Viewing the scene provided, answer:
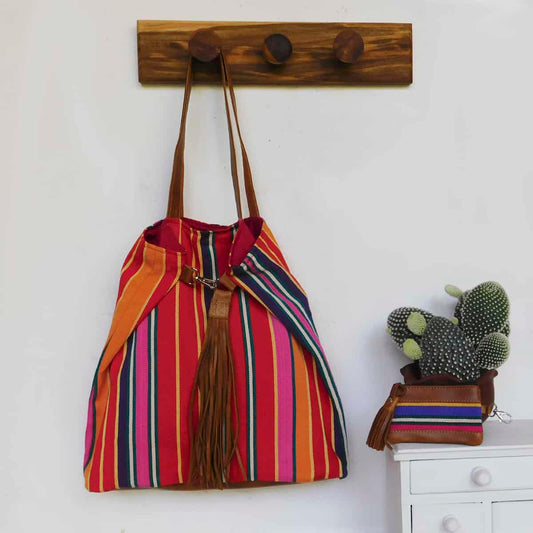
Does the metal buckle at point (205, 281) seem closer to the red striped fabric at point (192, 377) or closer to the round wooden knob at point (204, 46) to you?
the red striped fabric at point (192, 377)

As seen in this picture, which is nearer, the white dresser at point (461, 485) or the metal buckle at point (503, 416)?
the white dresser at point (461, 485)

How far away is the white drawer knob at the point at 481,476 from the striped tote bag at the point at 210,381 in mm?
186

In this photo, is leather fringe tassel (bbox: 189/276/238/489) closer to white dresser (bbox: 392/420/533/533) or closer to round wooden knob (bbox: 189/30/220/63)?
white dresser (bbox: 392/420/533/533)

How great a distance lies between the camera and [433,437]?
0.87 m

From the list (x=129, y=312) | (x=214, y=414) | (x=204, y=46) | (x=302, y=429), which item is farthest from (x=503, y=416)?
A: (x=204, y=46)

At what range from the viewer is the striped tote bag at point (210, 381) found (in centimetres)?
88

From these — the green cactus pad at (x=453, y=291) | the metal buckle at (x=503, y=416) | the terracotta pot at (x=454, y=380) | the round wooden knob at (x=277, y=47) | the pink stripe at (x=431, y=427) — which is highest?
the round wooden knob at (x=277, y=47)

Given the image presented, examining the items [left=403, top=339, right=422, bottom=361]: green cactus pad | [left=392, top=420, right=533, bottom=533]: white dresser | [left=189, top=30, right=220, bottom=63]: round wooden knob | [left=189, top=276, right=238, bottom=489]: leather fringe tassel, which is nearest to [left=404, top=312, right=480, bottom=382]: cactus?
[left=403, top=339, right=422, bottom=361]: green cactus pad

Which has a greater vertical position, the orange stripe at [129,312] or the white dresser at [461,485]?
the orange stripe at [129,312]

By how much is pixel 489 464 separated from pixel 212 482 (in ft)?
1.26

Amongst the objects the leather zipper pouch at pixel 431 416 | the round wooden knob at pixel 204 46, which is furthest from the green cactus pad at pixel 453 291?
the round wooden knob at pixel 204 46

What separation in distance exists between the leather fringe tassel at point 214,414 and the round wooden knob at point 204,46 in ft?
1.34

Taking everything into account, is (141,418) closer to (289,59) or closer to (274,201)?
(274,201)

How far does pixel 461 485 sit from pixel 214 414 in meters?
0.35
